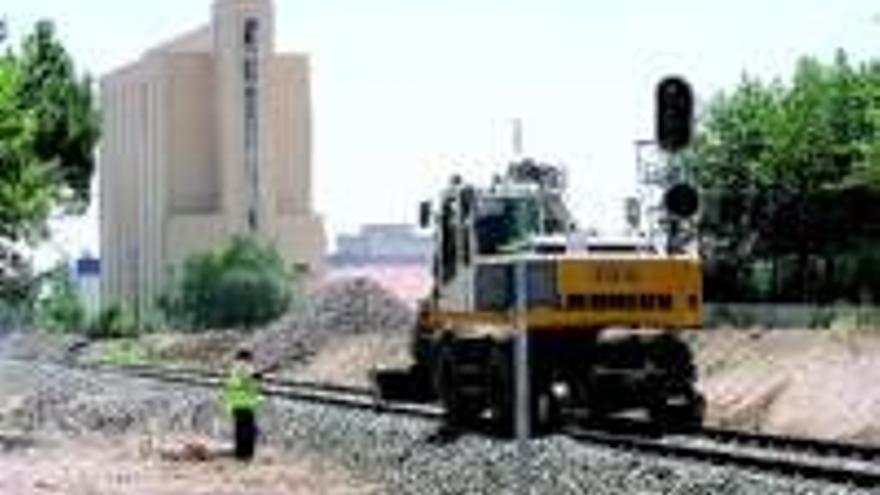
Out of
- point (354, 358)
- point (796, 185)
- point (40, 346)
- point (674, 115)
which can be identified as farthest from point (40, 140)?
point (40, 346)

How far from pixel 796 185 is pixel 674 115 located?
59237 mm

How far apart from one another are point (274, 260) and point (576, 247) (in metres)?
121

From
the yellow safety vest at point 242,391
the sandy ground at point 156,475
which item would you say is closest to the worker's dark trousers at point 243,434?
the yellow safety vest at point 242,391

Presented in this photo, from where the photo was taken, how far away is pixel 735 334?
5162 cm

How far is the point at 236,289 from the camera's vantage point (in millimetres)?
146625

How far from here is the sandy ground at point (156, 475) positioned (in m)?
29.0

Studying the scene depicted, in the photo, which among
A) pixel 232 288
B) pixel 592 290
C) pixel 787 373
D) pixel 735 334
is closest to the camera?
pixel 592 290

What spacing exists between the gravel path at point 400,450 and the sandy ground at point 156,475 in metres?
0.65

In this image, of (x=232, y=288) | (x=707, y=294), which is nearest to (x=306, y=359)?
(x=707, y=294)

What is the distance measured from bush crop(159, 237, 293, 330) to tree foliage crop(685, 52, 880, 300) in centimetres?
5809

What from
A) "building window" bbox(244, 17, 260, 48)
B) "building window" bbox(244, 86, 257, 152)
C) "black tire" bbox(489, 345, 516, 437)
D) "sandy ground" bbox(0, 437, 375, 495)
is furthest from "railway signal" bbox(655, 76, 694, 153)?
"building window" bbox(244, 17, 260, 48)

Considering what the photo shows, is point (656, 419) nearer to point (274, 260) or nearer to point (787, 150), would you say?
point (787, 150)

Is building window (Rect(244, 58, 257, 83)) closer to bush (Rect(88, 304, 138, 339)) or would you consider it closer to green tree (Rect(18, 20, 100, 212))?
bush (Rect(88, 304, 138, 339))

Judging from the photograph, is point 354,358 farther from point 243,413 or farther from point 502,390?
point 502,390
